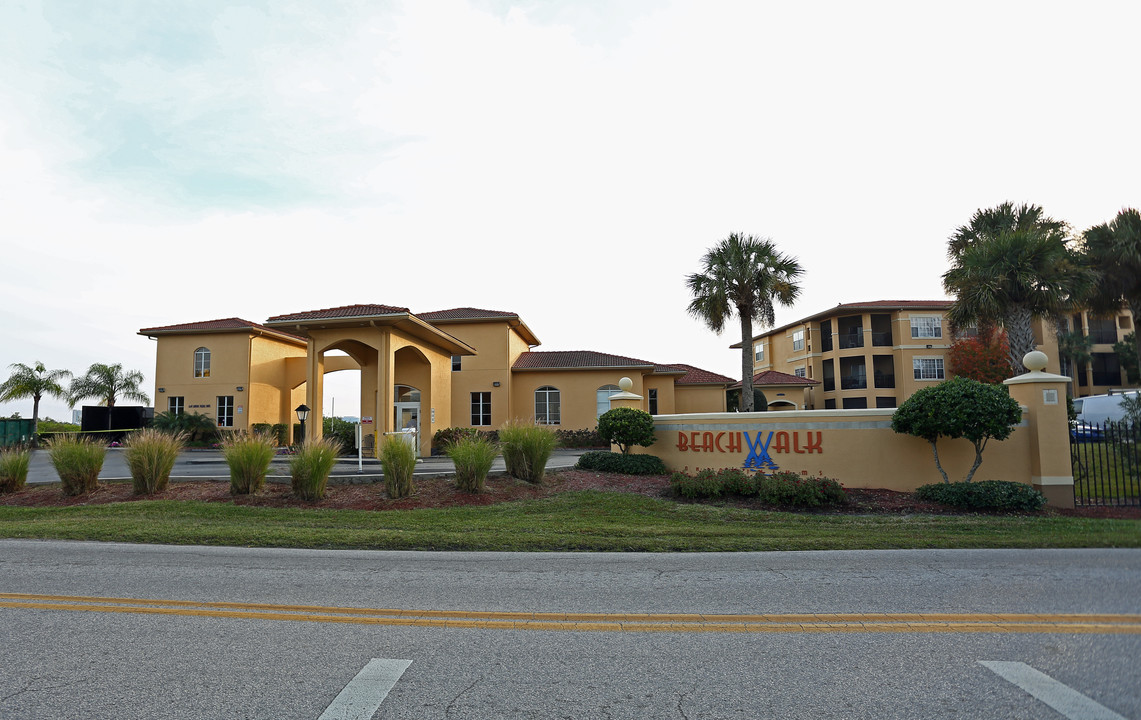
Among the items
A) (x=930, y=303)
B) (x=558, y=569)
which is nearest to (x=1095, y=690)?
(x=558, y=569)

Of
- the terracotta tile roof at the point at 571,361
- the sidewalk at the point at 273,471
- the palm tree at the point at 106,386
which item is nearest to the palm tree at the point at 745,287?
the terracotta tile roof at the point at 571,361

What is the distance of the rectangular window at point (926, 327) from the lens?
49.5 metres

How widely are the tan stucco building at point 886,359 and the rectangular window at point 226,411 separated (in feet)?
106

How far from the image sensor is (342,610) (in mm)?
5598

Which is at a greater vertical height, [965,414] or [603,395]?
[603,395]

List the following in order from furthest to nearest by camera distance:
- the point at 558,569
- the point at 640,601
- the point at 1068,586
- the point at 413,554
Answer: the point at 413,554, the point at 558,569, the point at 640,601, the point at 1068,586

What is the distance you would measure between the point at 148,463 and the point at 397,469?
532 centimetres

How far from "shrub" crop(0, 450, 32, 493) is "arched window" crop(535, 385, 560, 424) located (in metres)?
21.3

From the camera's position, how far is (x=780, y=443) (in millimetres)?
15359

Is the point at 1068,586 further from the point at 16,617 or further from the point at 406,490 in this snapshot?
the point at 406,490

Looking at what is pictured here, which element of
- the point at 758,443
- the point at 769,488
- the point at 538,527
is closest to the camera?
the point at 538,527

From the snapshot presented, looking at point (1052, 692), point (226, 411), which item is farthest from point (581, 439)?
point (1052, 692)

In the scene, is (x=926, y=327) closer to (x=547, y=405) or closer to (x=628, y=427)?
(x=547, y=405)

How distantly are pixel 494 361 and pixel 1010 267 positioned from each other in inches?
838
